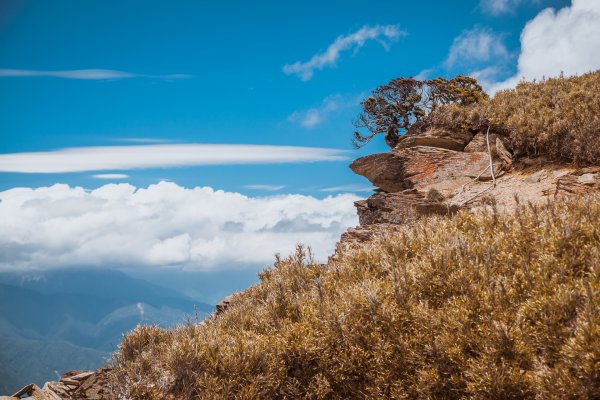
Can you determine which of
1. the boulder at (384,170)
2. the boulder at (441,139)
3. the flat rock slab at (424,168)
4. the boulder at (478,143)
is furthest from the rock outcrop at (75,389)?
the boulder at (478,143)

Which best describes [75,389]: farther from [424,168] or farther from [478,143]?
[478,143]

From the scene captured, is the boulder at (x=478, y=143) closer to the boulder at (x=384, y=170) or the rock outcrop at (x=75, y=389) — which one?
the boulder at (x=384, y=170)

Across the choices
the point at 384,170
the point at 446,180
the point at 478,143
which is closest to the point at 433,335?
the point at 446,180

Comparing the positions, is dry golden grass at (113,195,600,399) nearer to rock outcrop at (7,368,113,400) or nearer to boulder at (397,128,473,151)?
rock outcrop at (7,368,113,400)

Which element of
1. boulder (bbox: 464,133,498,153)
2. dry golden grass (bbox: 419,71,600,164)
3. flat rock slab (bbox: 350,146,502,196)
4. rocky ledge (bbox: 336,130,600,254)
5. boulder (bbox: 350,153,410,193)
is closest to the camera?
rocky ledge (bbox: 336,130,600,254)

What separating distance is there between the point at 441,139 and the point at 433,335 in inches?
530

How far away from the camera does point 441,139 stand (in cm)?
1830

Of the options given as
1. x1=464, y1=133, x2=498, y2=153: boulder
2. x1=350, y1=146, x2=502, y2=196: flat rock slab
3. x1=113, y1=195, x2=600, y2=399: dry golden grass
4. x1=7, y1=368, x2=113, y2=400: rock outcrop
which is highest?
x1=464, y1=133, x2=498, y2=153: boulder

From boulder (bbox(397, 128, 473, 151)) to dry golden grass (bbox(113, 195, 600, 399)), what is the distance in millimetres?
9581

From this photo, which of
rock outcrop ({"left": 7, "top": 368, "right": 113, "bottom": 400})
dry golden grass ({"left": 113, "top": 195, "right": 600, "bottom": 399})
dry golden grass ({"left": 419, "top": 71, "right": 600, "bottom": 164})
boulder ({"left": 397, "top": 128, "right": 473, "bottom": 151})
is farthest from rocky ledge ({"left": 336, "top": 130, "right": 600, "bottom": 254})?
rock outcrop ({"left": 7, "top": 368, "right": 113, "bottom": 400})

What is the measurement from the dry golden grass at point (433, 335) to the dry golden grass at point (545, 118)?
5947 mm

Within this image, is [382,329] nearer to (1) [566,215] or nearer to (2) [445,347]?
(2) [445,347]

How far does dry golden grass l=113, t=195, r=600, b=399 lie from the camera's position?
549cm

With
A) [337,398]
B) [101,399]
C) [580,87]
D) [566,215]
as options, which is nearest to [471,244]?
[566,215]
